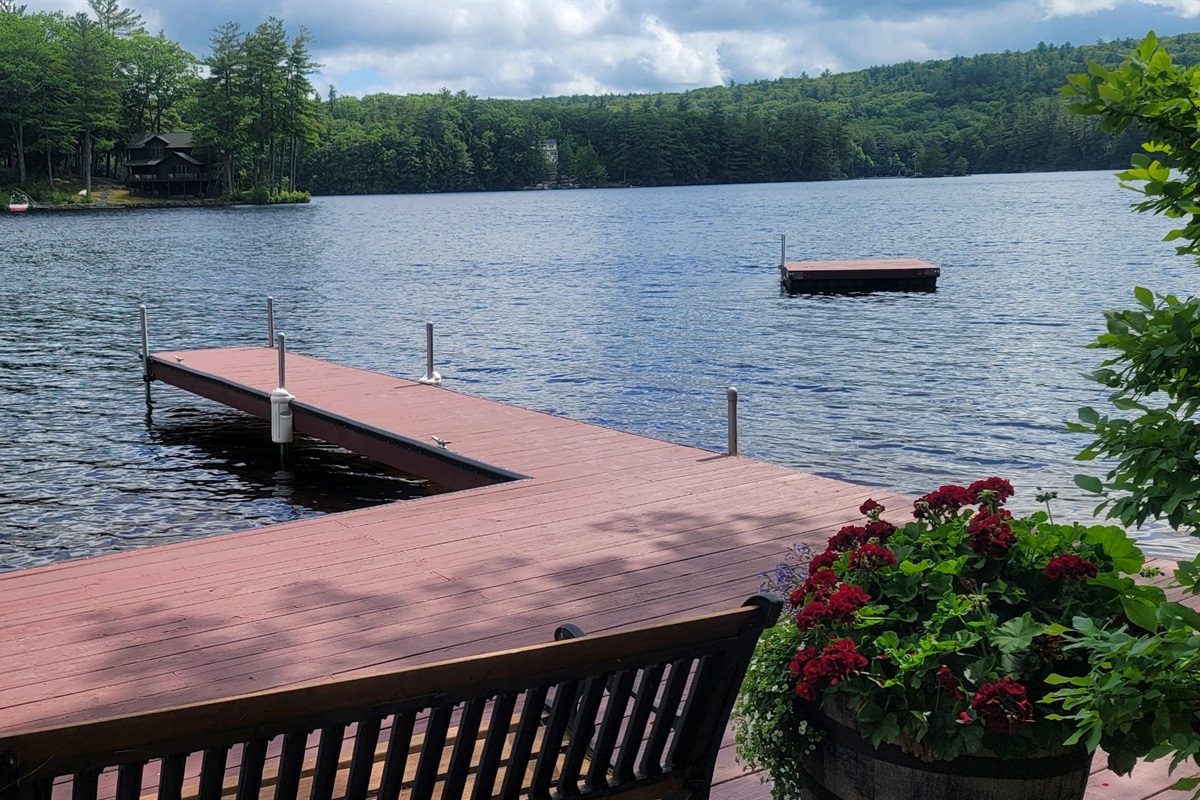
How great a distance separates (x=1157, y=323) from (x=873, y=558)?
88 cm

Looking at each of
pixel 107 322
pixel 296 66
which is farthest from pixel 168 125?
pixel 107 322

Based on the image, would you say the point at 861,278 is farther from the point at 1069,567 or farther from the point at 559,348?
the point at 1069,567

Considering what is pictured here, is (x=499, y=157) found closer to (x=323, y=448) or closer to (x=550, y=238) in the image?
(x=550, y=238)

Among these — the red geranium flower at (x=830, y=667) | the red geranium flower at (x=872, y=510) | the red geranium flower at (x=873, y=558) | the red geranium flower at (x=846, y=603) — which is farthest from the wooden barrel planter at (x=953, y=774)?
the red geranium flower at (x=872, y=510)

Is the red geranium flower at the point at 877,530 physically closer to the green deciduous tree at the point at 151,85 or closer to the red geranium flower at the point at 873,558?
the red geranium flower at the point at 873,558

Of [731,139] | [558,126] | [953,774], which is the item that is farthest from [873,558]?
[558,126]

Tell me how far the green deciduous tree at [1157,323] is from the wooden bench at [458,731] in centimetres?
90

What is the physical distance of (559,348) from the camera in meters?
24.0

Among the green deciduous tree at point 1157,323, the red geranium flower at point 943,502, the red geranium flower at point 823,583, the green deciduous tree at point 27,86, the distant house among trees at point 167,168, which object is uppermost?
the green deciduous tree at point 27,86

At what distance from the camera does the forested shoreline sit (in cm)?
9862

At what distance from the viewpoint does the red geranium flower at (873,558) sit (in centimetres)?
278

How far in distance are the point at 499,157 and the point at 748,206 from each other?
2555 inches

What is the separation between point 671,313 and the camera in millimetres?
29672

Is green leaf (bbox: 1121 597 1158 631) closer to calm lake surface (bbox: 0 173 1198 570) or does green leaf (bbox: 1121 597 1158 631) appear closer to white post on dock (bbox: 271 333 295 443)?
calm lake surface (bbox: 0 173 1198 570)
